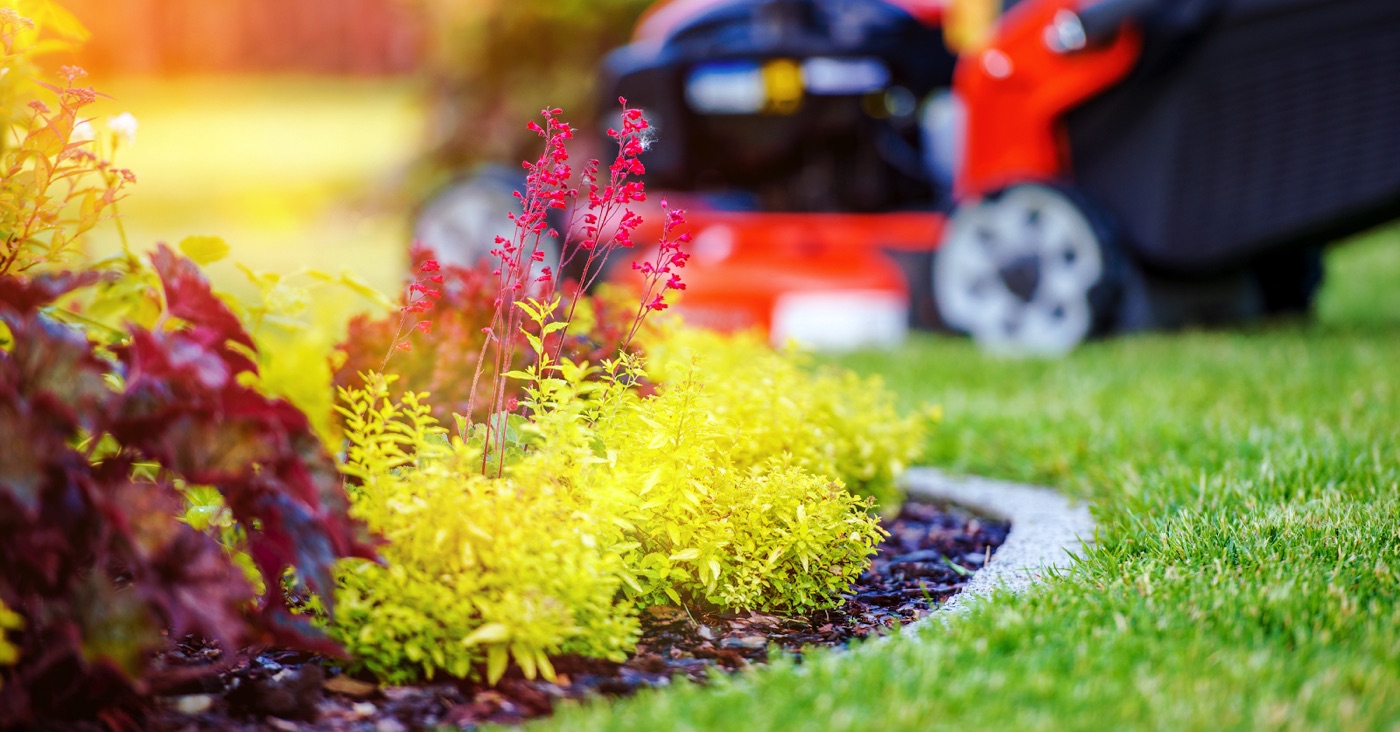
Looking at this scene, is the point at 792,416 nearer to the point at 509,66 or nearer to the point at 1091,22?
the point at 1091,22

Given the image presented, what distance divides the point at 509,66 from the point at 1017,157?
8.93 metres

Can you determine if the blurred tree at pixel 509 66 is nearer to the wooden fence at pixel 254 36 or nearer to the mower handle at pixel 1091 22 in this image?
the wooden fence at pixel 254 36

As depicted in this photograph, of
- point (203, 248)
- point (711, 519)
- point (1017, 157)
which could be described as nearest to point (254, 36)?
point (1017, 157)

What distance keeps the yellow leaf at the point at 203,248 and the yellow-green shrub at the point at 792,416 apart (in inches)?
34.1

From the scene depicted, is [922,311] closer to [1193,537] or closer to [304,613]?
[1193,537]

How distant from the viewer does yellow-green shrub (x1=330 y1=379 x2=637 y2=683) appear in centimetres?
199

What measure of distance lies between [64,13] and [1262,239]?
13.2 ft

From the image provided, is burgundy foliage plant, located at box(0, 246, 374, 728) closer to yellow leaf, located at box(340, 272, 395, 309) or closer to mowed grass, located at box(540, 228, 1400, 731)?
mowed grass, located at box(540, 228, 1400, 731)

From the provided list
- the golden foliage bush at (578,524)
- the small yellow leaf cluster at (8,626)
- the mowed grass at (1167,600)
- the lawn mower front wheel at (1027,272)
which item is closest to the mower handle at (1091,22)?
the lawn mower front wheel at (1027,272)

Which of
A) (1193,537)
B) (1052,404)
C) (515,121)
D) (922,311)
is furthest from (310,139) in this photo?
(1193,537)

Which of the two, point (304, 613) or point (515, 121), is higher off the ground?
point (515, 121)

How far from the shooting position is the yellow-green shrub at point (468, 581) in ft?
6.53

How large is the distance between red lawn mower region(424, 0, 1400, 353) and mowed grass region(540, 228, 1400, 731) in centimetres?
97

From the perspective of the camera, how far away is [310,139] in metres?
21.2
